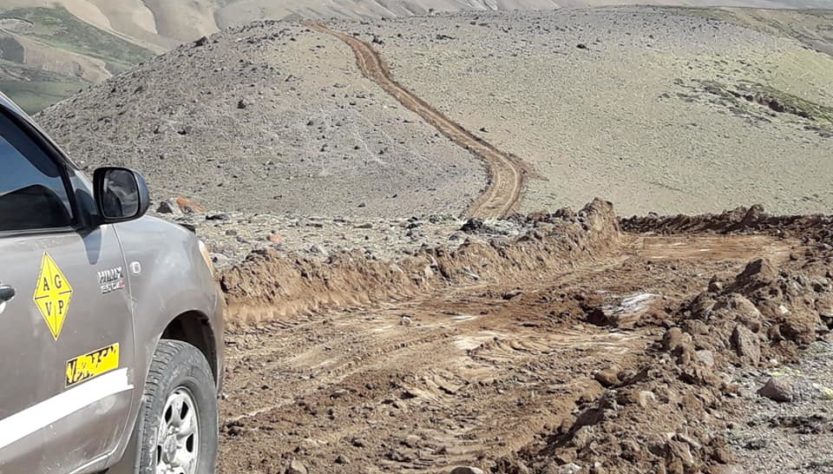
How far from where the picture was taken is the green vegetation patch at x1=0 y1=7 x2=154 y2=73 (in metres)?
175

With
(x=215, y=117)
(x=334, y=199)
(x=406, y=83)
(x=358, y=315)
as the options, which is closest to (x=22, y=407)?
(x=358, y=315)

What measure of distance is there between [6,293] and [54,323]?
1.03ft

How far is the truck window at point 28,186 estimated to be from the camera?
12.5ft

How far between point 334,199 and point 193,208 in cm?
1200

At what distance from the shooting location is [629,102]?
43.6 metres

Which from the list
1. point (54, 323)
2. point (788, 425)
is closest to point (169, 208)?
point (788, 425)

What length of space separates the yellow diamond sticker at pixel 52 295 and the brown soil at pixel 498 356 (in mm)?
2719

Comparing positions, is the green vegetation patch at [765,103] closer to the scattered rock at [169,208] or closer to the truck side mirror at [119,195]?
the scattered rock at [169,208]

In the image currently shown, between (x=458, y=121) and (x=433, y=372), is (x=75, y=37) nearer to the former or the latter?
(x=458, y=121)

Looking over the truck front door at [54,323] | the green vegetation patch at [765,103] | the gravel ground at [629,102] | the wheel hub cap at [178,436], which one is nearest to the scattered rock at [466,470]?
the wheel hub cap at [178,436]

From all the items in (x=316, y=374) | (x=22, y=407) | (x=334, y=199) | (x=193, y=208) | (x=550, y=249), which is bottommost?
(x=334, y=199)

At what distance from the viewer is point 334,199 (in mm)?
32281

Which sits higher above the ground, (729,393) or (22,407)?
(22,407)

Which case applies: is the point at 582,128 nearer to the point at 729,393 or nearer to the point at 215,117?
the point at 215,117
